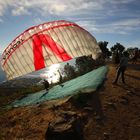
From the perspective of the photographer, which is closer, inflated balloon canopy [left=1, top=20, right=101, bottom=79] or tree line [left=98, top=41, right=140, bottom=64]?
inflated balloon canopy [left=1, top=20, right=101, bottom=79]

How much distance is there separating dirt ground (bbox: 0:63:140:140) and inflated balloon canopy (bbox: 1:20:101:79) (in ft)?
7.18

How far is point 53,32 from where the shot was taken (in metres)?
13.8

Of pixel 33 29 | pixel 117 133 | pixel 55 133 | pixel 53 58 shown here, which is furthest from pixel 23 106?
pixel 117 133

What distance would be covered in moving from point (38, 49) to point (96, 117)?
4540mm

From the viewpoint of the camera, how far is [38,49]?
13.5m

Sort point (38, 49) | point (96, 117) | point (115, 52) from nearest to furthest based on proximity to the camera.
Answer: point (96, 117) < point (38, 49) < point (115, 52)

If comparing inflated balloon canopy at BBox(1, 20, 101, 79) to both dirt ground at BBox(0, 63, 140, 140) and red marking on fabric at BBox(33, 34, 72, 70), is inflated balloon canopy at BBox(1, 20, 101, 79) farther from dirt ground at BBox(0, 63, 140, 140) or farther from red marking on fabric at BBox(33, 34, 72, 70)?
dirt ground at BBox(0, 63, 140, 140)

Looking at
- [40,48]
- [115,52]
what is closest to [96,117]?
[40,48]

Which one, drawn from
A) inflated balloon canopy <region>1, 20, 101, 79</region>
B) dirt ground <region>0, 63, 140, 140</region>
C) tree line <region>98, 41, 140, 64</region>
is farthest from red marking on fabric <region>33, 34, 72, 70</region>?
tree line <region>98, 41, 140, 64</region>

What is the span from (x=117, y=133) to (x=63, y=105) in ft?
11.4

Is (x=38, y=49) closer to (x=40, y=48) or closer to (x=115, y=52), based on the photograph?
(x=40, y=48)

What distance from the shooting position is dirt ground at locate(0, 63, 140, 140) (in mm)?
10742

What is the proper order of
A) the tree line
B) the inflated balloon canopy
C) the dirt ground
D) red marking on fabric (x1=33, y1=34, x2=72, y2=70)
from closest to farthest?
1. the dirt ground
2. the inflated balloon canopy
3. red marking on fabric (x1=33, y1=34, x2=72, y2=70)
4. the tree line

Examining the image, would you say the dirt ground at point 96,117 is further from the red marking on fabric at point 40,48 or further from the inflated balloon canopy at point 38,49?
the red marking on fabric at point 40,48
